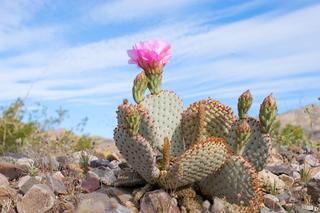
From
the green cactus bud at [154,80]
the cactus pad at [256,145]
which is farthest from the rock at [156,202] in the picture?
the green cactus bud at [154,80]

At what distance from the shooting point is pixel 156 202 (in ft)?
15.7

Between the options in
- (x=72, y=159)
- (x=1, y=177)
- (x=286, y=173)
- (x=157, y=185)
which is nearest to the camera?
(x=157, y=185)

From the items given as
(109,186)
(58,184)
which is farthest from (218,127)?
(58,184)

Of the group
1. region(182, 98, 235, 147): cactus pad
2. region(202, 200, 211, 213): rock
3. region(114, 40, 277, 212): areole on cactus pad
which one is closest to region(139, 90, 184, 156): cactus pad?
region(114, 40, 277, 212): areole on cactus pad

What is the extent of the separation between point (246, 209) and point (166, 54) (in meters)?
1.43

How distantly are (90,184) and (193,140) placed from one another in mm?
1023

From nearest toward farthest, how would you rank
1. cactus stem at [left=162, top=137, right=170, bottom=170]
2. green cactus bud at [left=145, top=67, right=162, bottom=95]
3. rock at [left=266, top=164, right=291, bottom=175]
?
cactus stem at [left=162, top=137, right=170, bottom=170]
green cactus bud at [left=145, top=67, right=162, bottom=95]
rock at [left=266, top=164, right=291, bottom=175]

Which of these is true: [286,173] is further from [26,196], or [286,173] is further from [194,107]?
[26,196]

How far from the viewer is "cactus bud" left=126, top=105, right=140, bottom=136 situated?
15.2 feet

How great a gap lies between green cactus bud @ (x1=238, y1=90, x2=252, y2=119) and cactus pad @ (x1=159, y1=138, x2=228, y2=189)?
0.37 meters

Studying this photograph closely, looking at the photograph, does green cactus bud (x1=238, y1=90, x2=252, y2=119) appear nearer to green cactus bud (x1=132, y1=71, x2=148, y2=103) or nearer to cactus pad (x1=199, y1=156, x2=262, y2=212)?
cactus pad (x1=199, y1=156, x2=262, y2=212)

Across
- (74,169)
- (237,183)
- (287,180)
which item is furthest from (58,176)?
(287,180)

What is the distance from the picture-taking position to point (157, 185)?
512 cm

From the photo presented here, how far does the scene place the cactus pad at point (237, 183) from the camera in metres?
4.89
